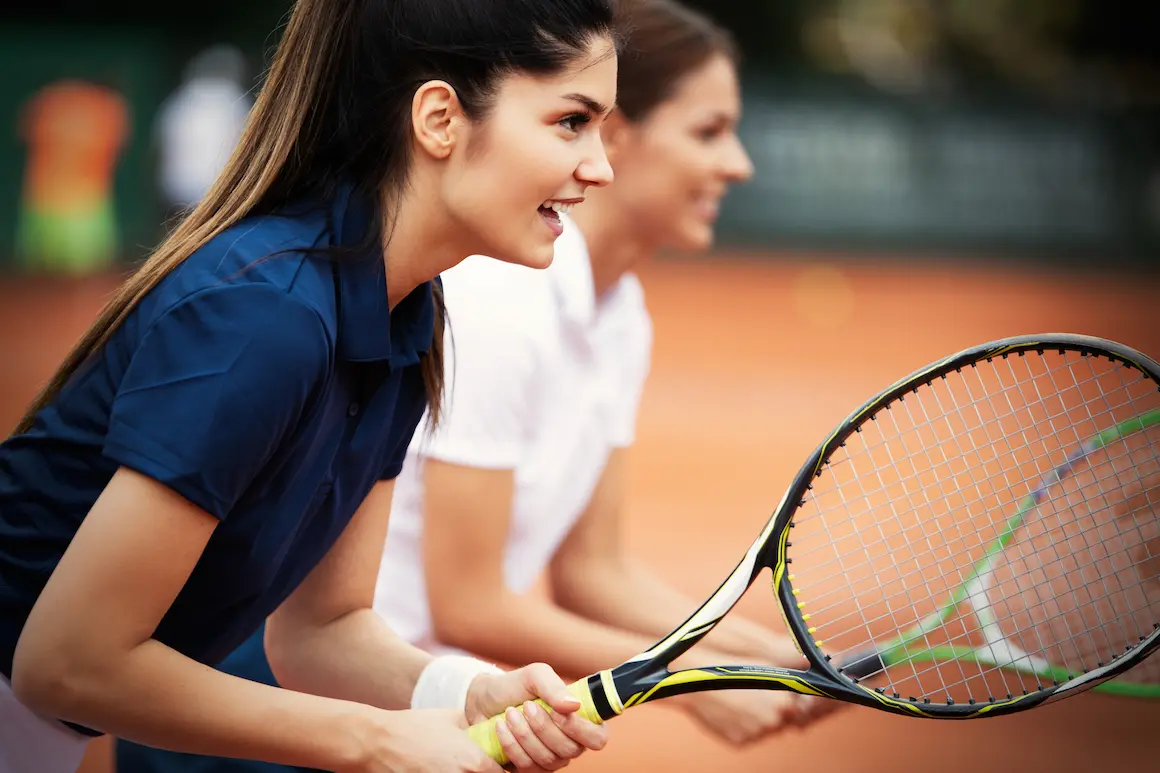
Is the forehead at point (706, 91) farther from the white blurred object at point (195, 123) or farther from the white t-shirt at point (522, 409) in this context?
the white blurred object at point (195, 123)

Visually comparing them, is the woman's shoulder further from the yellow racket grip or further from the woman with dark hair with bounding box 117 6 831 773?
the yellow racket grip

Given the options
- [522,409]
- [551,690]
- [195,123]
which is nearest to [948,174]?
[195,123]

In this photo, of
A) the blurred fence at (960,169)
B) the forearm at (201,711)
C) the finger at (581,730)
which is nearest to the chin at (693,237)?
the finger at (581,730)

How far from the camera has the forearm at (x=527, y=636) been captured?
2467 mm

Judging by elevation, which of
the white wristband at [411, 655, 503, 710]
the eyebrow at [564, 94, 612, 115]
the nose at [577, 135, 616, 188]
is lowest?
the white wristband at [411, 655, 503, 710]

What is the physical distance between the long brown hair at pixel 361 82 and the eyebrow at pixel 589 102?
0.13 feet

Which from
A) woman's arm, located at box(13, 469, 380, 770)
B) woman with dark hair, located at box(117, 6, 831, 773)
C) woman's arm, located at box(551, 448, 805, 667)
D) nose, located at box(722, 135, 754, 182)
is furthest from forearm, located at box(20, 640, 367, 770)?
nose, located at box(722, 135, 754, 182)

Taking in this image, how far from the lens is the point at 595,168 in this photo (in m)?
1.74

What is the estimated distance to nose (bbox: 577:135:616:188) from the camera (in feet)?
5.65

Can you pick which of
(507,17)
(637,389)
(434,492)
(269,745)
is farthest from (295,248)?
(637,389)

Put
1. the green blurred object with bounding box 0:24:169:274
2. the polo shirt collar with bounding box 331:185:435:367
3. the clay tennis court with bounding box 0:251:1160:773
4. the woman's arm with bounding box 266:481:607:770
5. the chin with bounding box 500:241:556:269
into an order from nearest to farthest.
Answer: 1. the polo shirt collar with bounding box 331:185:435:367
2. the chin with bounding box 500:241:556:269
3. the woman's arm with bounding box 266:481:607:770
4. the clay tennis court with bounding box 0:251:1160:773
5. the green blurred object with bounding box 0:24:169:274

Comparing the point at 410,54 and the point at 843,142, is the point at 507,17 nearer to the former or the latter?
the point at 410,54

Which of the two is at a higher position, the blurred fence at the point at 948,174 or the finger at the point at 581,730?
the blurred fence at the point at 948,174

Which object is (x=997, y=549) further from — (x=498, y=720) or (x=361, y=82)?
(x=361, y=82)
